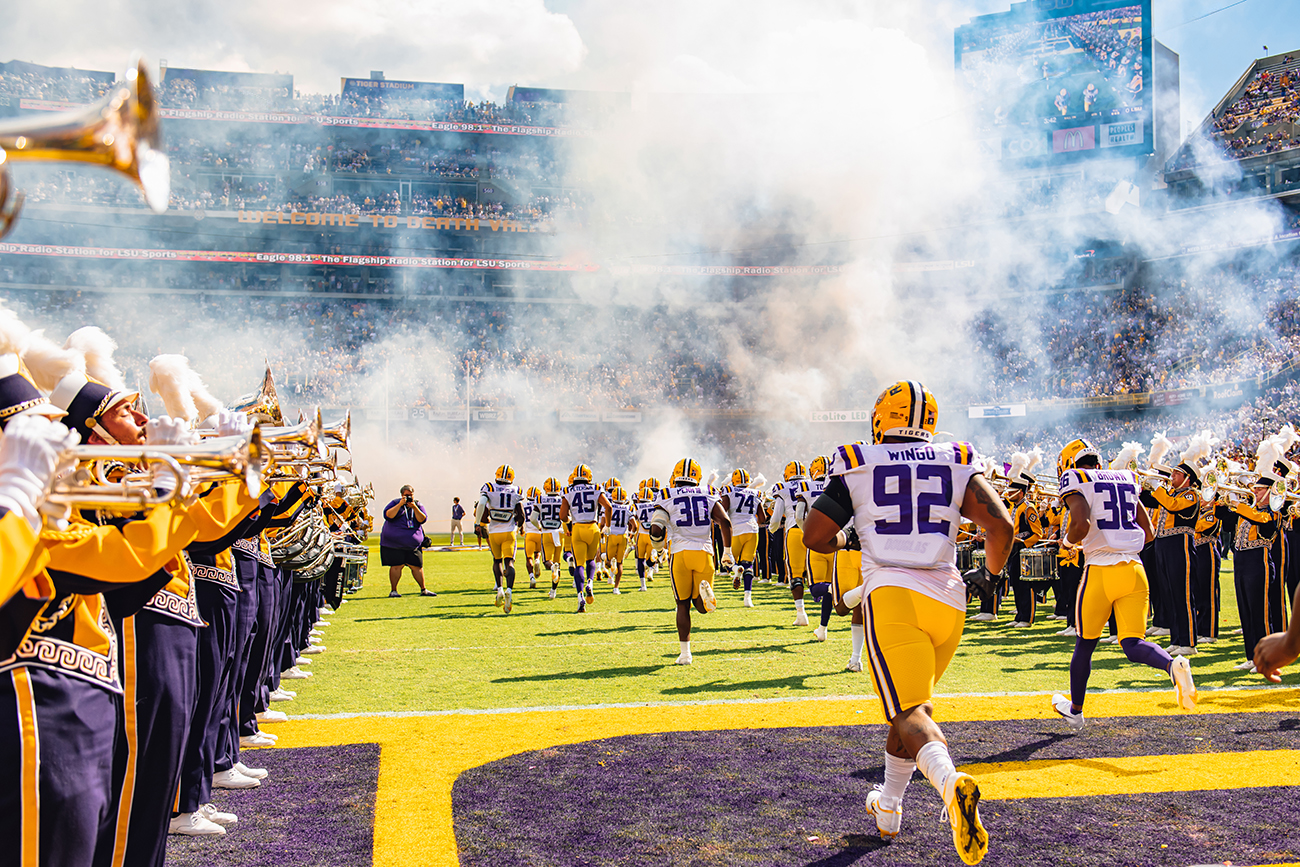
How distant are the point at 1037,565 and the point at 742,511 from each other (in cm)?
484

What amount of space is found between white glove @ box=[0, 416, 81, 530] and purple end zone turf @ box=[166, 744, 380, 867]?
96.1 inches

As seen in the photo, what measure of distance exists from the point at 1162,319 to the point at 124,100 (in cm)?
3534

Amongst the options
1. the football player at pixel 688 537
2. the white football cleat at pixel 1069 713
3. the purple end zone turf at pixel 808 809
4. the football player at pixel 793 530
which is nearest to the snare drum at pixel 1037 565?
the football player at pixel 793 530

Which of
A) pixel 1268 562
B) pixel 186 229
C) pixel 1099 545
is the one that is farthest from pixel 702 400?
pixel 1099 545

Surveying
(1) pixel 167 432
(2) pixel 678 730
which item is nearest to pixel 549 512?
(2) pixel 678 730

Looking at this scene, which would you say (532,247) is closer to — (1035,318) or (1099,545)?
(1035,318)

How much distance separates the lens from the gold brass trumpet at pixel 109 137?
1.48m

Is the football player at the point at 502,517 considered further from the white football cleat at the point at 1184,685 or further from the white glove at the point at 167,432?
the white glove at the point at 167,432

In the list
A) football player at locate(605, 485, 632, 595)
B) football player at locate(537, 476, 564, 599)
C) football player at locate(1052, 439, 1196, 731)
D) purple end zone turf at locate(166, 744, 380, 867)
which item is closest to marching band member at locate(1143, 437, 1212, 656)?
football player at locate(1052, 439, 1196, 731)

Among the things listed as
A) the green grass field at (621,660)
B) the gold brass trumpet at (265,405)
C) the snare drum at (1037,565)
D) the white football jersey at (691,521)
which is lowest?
the green grass field at (621,660)

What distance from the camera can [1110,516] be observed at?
225 inches

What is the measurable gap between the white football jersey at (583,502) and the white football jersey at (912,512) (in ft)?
32.3

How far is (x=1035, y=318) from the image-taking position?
35.0 m

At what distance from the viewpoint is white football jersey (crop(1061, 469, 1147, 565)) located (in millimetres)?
5660
